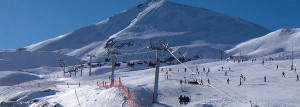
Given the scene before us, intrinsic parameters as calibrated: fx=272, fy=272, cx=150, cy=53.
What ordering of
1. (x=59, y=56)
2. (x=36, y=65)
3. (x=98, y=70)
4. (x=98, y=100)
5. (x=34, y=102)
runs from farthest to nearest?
(x=59, y=56), (x=36, y=65), (x=98, y=70), (x=34, y=102), (x=98, y=100)

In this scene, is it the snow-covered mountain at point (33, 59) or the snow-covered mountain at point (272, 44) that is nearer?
the snow-covered mountain at point (33, 59)

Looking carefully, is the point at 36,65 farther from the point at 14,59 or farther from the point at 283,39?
the point at 283,39

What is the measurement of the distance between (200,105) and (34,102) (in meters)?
16.9

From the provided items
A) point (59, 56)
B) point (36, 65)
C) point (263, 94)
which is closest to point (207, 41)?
point (59, 56)

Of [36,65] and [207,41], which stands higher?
[207,41]

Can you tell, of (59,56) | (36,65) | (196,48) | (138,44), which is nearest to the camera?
(36,65)

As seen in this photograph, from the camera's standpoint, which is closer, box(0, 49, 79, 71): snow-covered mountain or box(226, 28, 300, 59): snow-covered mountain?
box(0, 49, 79, 71): snow-covered mountain

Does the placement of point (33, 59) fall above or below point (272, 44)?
below

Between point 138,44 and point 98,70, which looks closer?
point 98,70

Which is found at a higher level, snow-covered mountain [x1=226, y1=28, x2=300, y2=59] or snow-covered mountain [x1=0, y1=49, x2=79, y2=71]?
snow-covered mountain [x1=226, y1=28, x2=300, y2=59]

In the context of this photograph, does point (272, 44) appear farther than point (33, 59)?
Yes

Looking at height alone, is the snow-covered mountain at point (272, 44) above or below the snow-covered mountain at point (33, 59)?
above

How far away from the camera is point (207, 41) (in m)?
193

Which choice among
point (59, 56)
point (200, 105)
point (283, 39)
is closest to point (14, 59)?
point (59, 56)
